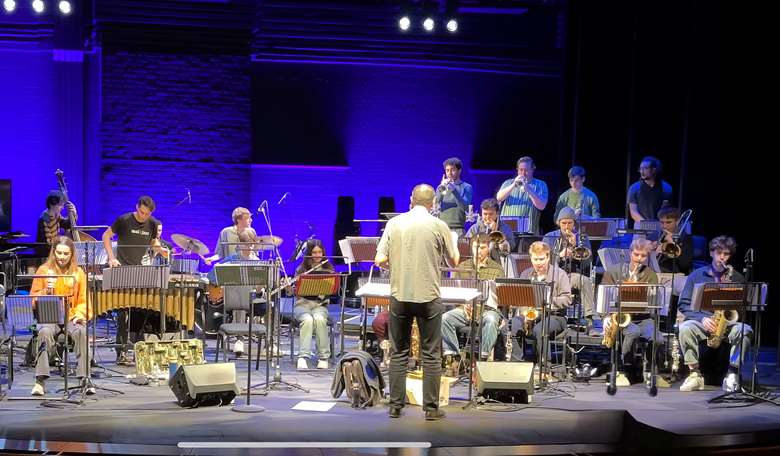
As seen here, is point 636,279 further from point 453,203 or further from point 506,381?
point 453,203

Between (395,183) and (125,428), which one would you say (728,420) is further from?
(395,183)

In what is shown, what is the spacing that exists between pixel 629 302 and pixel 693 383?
1102mm

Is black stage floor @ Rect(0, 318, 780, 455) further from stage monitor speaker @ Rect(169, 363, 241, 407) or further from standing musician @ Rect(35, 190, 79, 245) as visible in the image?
standing musician @ Rect(35, 190, 79, 245)

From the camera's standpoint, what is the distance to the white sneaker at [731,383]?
28.2 feet

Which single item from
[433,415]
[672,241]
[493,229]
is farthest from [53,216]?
[672,241]

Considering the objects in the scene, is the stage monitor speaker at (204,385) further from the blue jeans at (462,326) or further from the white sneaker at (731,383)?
the white sneaker at (731,383)

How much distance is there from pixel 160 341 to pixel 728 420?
4825 mm

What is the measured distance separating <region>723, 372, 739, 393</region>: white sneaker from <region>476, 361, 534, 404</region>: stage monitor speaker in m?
2.02

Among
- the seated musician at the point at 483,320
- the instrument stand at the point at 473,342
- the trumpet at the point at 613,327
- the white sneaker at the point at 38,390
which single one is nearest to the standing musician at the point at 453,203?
the seated musician at the point at 483,320

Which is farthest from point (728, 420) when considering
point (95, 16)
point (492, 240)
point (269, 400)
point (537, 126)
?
point (95, 16)

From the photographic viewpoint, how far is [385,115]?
555 inches

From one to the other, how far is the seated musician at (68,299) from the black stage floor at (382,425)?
0.29 metres

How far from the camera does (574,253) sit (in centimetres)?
936

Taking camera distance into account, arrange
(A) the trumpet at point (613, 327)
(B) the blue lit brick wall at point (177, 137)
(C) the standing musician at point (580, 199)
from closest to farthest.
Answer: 1. (A) the trumpet at point (613, 327)
2. (C) the standing musician at point (580, 199)
3. (B) the blue lit brick wall at point (177, 137)
